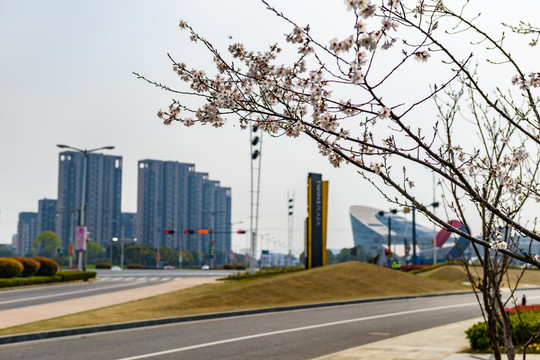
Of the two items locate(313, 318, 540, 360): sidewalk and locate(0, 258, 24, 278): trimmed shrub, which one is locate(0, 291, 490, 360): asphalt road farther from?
locate(0, 258, 24, 278): trimmed shrub

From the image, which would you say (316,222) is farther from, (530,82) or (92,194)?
(92,194)

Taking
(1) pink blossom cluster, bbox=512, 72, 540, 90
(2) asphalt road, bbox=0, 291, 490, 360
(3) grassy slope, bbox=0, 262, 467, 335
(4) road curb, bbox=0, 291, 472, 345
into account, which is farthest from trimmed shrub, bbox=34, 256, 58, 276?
(1) pink blossom cluster, bbox=512, 72, 540, 90

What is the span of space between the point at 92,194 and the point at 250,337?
176537 millimetres

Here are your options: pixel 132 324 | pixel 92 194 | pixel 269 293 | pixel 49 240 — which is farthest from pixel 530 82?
pixel 92 194

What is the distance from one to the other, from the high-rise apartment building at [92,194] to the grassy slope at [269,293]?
15067 centimetres

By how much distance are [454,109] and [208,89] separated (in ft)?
14.6

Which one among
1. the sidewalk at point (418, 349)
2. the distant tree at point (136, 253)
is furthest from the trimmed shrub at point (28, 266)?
the distant tree at point (136, 253)

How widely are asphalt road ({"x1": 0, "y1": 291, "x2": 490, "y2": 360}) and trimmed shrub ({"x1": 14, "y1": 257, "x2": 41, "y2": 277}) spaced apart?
23.5m

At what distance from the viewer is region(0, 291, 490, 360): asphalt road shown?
1296cm

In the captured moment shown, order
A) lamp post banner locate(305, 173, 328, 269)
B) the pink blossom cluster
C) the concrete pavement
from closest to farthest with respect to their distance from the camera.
Answer: the pink blossom cluster < the concrete pavement < lamp post banner locate(305, 173, 328, 269)

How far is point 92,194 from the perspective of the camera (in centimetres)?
18475

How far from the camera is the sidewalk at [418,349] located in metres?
12.2

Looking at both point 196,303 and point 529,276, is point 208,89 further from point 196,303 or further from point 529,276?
point 529,276

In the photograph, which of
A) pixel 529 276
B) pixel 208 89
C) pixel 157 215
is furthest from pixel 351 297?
pixel 157 215
